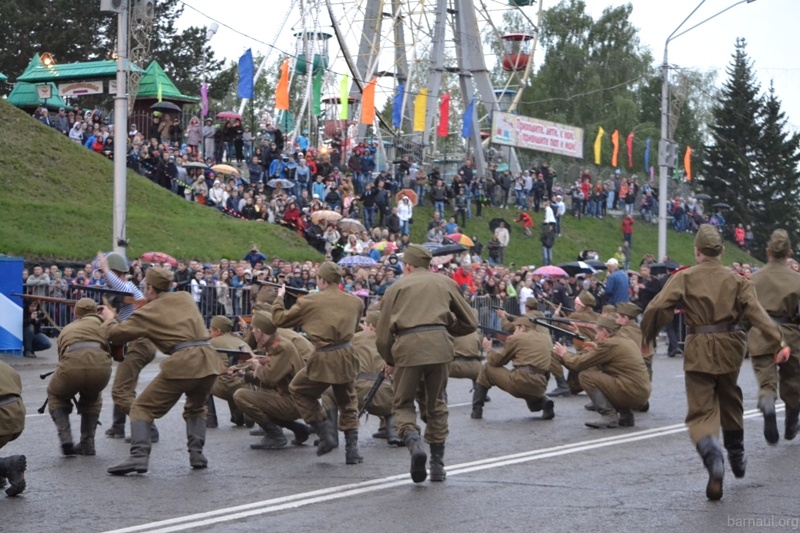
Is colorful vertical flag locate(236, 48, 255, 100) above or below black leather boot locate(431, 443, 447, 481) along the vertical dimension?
above

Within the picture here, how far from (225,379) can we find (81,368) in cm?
255

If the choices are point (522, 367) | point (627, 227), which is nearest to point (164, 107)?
point (627, 227)

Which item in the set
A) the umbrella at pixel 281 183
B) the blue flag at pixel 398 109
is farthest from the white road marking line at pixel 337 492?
the blue flag at pixel 398 109

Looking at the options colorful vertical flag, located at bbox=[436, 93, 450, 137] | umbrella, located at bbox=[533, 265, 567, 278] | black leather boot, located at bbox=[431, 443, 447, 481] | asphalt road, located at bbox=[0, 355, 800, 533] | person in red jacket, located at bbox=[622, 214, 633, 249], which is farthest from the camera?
person in red jacket, located at bbox=[622, 214, 633, 249]

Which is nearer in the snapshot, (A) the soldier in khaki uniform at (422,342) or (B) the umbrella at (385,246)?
(A) the soldier in khaki uniform at (422,342)

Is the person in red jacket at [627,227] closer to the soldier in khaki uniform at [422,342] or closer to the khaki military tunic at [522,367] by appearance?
the khaki military tunic at [522,367]

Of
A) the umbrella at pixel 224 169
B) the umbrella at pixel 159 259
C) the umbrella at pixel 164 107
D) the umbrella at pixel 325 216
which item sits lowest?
the umbrella at pixel 159 259

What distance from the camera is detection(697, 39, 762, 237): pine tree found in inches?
2512

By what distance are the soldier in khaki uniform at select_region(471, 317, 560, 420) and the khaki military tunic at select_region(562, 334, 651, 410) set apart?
712 millimetres

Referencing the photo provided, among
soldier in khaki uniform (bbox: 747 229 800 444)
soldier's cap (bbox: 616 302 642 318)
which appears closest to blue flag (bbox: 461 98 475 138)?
soldier's cap (bbox: 616 302 642 318)

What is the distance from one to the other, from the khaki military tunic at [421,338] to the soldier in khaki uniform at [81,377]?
2822 mm

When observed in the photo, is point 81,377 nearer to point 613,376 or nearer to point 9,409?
point 9,409

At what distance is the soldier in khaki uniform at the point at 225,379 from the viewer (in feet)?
44.2

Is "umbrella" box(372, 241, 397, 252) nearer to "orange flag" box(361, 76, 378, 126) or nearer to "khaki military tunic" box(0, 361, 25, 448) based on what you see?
"orange flag" box(361, 76, 378, 126)
